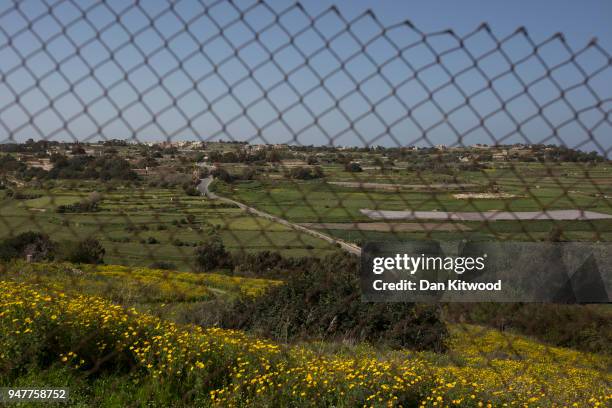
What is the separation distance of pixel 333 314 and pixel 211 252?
4.36m

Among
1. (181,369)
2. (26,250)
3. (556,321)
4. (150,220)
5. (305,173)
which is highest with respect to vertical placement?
(26,250)

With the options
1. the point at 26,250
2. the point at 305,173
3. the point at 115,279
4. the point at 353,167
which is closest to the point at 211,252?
the point at 305,173

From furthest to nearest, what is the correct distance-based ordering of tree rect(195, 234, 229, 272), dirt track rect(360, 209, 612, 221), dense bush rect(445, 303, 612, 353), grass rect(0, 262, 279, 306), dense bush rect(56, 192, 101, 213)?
dense bush rect(445, 303, 612, 353)
grass rect(0, 262, 279, 306)
tree rect(195, 234, 229, 272)
dirt track rect(360, 209, 612, 221)
dense bush rect(56, 192, 101, 213)

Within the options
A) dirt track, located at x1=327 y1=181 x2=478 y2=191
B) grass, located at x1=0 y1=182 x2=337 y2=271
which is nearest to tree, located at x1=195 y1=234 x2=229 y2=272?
grass, located at x1=0 y1=182 x2=337 y2=271

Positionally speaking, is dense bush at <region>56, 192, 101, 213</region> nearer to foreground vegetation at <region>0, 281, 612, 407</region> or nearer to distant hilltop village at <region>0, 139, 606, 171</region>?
distant hilltop village at <region>0, 139, 606, 171</region>

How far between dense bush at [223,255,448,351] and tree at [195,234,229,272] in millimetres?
2733

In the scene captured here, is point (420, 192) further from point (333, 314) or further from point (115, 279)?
point (115, 279)

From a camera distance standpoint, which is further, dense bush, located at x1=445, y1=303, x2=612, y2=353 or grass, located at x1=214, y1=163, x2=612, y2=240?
dense bush, located at x1=445, y1=303, x2=612, y2=353

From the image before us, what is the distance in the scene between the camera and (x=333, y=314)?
7.92 m

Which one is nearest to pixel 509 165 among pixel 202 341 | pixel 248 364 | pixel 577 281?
pixel 248 364

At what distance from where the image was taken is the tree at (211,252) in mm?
3363

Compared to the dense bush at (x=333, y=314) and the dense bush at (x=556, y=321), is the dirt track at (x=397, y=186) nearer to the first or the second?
the dense bush at (x=333, y=314)

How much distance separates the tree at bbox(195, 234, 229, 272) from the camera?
132 inches

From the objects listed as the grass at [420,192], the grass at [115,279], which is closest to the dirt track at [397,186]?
the grass at [420,192]
